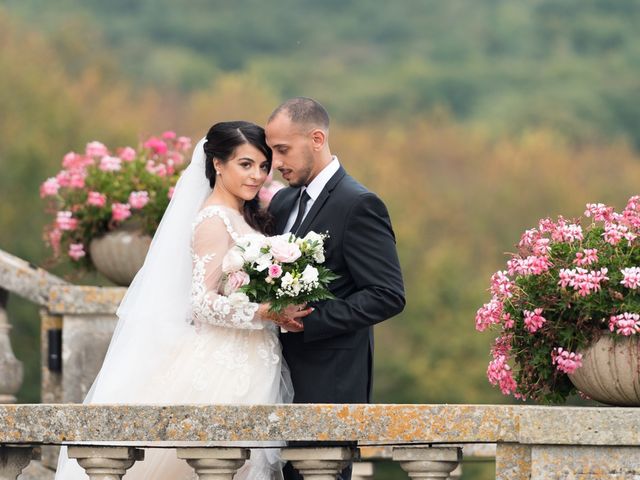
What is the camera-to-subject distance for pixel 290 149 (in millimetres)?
5984

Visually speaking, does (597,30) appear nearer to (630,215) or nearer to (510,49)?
(510,49)

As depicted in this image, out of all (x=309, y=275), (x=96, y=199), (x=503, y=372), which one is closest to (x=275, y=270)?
(x=309, y=275)

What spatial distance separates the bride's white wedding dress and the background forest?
78.0 ft

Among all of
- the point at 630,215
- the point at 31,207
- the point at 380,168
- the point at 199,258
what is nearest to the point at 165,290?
the point at 199,258

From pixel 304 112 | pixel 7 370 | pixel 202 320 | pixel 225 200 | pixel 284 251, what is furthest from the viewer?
pixel 7 370

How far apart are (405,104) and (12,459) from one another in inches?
2241

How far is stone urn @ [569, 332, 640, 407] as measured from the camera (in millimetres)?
4809

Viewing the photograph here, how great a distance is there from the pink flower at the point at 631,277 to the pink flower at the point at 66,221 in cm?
436

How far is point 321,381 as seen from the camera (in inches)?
228

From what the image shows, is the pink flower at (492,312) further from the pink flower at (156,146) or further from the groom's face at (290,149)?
the pink flower at (156,146)

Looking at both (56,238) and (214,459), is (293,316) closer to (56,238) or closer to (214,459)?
(214,459)

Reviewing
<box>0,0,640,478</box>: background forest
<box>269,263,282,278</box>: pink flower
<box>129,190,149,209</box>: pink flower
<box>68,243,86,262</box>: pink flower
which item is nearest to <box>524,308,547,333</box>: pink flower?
<box>269,263,282,278</box>: pink flower

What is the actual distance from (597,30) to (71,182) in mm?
60449

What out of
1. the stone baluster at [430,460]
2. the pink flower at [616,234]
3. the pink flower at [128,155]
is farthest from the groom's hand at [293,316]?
the pink flower at [128,155]
